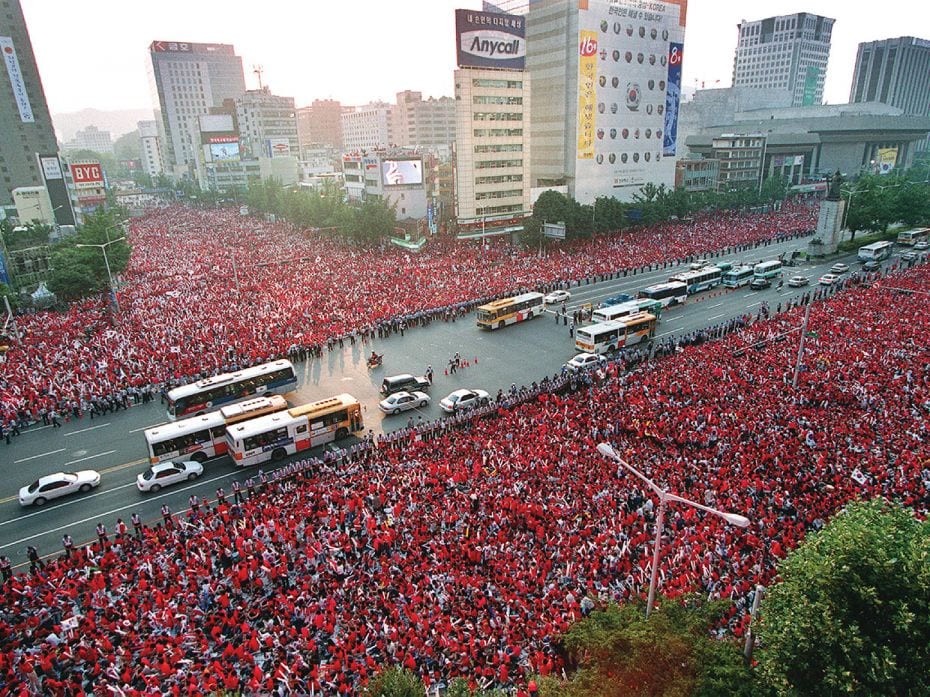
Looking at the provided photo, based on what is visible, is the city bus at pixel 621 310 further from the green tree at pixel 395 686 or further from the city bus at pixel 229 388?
the green tree at pixel 395 686

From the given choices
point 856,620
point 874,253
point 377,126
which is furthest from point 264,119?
point 856,620

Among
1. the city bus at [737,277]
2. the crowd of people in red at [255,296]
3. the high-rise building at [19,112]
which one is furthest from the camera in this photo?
the high-rise building at [19,112]

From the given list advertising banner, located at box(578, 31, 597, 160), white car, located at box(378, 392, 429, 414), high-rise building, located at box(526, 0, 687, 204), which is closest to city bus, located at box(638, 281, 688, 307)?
white car, located at box(378, 392, 429, 414)

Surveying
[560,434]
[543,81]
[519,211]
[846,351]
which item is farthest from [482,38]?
[560,434]

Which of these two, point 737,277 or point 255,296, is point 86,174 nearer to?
point 255,296

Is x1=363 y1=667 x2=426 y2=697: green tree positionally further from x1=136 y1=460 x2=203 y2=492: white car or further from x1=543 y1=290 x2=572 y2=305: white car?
x1=543 y1=290 x2=572 y2=305: white car

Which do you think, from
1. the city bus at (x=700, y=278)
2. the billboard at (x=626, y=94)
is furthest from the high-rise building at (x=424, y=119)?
the city bus at (x=700, y=278)

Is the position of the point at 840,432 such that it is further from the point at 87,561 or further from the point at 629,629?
the point at 87,561

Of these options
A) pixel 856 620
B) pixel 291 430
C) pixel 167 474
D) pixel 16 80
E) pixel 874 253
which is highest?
pixel 16 80
